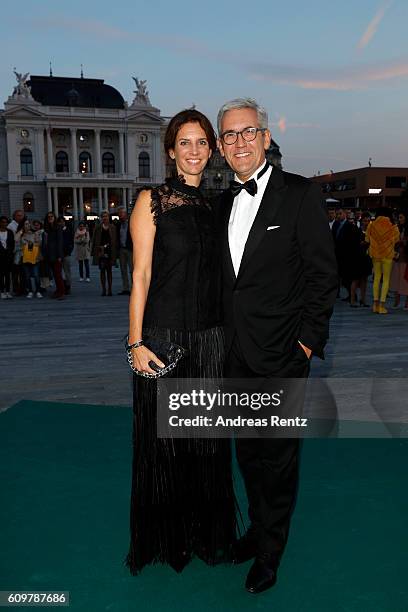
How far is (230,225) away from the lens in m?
2.41

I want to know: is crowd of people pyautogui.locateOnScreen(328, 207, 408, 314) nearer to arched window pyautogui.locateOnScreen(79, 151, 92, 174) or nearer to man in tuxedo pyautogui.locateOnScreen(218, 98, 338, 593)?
man in tuxedo pyautogui.locateOnScreen(218, 98, 338, 593)

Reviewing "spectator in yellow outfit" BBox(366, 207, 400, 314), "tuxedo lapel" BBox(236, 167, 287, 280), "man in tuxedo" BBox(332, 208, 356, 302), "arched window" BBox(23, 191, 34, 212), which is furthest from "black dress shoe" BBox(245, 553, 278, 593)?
"arched window" BBox(23, 191, 34, 212)

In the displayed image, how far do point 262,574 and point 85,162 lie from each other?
243ft

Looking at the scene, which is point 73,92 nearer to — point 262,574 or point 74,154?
point 74,154

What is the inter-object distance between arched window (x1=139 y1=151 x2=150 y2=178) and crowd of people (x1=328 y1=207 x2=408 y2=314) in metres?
64.2

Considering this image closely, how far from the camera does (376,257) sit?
30.2 feet

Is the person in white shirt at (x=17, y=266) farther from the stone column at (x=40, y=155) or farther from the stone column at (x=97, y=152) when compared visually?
the stone column at (x=97, y=152)

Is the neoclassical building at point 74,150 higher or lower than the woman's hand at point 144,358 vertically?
higher

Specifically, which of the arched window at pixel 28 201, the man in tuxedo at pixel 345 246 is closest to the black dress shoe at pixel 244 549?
the man in tuxedo at pixel 345 246

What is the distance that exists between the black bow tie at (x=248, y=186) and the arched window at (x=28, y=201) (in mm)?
69308

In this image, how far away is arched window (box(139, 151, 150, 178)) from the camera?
71812 millimetres

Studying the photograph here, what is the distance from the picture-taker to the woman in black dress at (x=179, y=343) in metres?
2.29

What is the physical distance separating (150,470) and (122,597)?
50 centimetres

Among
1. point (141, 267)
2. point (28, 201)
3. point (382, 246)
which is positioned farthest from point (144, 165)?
point (141, 267)
